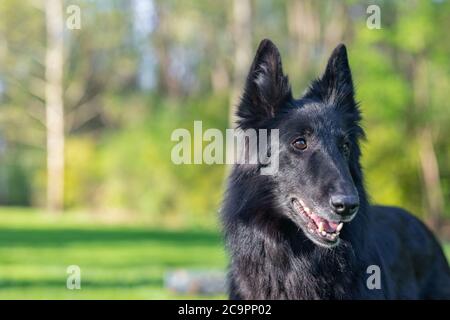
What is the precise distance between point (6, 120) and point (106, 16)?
826 centimetres

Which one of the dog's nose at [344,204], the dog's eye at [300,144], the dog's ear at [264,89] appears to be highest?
the dog's ear at [264,89]

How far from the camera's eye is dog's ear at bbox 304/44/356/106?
5.41 m

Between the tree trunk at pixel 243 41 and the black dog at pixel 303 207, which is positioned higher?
the tree trunk at pixel 243 41

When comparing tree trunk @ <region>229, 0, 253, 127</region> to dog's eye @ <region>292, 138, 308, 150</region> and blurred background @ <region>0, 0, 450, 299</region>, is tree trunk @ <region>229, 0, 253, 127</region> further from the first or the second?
dog's eye @ <region>292, 138, 308, 150</region>

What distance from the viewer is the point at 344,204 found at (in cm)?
444

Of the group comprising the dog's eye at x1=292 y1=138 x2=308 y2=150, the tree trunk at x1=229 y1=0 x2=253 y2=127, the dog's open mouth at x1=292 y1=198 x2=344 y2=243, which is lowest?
the dog's open mouth at x1=292 y1=198 x2=344 y2=243

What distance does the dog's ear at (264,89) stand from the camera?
17.1 feet

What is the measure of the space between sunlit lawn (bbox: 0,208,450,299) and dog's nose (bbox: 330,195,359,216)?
1.65 m

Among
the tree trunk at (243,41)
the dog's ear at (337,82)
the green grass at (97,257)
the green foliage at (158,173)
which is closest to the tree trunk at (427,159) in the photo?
the tree trunk at (243,41)

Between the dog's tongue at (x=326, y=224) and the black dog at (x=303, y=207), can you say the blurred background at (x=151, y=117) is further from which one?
the dog's tongue at (x=326, y=224)

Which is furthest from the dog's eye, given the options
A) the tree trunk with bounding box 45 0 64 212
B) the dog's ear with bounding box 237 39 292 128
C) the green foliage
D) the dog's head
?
the tree trunk with bounding box 45 0 64 212

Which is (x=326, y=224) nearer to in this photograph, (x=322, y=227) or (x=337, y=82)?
(x=322, y=227)

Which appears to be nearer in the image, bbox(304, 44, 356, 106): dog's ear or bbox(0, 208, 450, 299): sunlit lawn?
bbox(304, 44, 356, 106): dog's ear

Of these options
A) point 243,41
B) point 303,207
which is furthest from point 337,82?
point 243,41
